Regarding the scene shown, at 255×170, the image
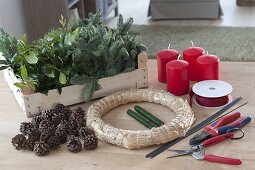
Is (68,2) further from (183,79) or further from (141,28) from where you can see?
(183,79)

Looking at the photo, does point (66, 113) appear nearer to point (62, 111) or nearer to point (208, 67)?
point (62, 111)

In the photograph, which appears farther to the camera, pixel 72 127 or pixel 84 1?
pixel 84 1

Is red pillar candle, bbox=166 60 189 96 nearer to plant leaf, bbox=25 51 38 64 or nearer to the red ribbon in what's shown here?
the red ribbon

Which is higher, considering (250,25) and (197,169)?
(197,169)

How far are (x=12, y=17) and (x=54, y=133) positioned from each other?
1980mm

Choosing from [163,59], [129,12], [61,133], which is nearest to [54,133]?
[61,133]

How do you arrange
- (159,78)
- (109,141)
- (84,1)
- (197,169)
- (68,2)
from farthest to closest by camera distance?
(84,1) < (68,2) < (159,78) < (109,141) < (197,169)

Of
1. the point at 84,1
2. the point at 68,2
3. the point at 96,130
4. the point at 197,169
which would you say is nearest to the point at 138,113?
the point at 96,130

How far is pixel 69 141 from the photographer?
1.01 m

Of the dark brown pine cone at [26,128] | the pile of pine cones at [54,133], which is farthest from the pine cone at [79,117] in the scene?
the dark brown pine cone at [26,128]

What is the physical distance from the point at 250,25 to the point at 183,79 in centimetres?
255

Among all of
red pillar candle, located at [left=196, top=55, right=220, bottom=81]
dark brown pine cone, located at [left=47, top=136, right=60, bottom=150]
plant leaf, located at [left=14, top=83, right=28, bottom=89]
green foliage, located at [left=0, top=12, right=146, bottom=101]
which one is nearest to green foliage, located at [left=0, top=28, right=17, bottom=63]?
green foliage, located at [left=0, top=12, right=146, bottom=101]

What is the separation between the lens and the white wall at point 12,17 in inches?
107

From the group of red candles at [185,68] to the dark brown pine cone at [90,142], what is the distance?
33 centimetres
